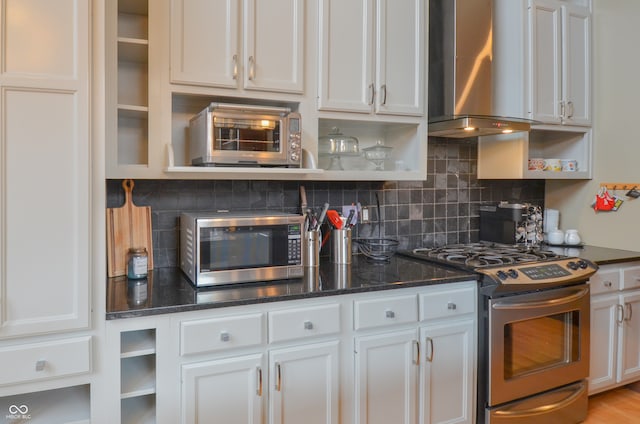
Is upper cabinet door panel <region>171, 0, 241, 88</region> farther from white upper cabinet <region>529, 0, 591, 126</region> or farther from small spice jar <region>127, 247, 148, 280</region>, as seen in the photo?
white upper cabinet <region>529, 0, 591, 126</region>

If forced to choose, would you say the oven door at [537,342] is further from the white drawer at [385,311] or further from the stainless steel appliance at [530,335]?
the white drawer at [385,311]

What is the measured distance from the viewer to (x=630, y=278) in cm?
274

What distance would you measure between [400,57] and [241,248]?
1.30 m

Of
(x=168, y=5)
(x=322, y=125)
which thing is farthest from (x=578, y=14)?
(x=168, y=5)

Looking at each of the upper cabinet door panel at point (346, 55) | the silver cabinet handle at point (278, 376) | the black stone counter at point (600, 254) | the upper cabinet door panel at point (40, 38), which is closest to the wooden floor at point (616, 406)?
the black stone counter at point (600, 254)

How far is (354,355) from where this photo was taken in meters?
1.94

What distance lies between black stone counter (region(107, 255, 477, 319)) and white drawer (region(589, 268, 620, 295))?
0.94m

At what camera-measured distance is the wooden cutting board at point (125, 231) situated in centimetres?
209

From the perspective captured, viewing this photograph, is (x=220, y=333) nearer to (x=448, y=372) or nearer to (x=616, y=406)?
(x=448, y=372)

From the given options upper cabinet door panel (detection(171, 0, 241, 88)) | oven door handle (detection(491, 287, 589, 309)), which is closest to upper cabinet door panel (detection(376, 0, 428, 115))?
upper cabinet door panel (detection(171, 0, 241, 88))

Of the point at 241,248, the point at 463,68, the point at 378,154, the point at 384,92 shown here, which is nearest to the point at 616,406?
the point at 378,154

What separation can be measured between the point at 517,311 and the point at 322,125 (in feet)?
4.56

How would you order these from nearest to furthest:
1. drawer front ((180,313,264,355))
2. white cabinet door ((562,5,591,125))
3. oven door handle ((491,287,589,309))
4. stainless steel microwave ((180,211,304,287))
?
1. drawer front ((180,313,264,355))
2. stainless steel microwave ((180,211,304,287))
3. oven door handle ((491,287,589,309))
4. white cabinet door ((562,5,591,125))

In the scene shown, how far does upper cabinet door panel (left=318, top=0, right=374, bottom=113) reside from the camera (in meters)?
2.19
